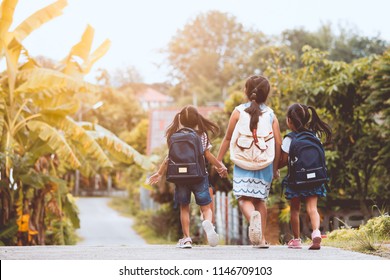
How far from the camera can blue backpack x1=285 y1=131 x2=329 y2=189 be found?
5.88 meters

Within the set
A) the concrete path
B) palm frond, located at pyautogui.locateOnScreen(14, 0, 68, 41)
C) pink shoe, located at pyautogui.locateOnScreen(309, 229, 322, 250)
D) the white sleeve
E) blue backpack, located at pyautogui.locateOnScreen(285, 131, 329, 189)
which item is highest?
palm frond, located at pyautogui.locateOnScreen(14, 0, 68, 41)

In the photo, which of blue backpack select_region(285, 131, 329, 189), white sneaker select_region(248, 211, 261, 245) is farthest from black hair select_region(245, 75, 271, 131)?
white sneaker select_region(248, 211, 261, 245)

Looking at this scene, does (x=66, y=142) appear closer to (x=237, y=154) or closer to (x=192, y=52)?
(x=237, y=154)

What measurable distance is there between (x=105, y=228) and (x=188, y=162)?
19.6 metres

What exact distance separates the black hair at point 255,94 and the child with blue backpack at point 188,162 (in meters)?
0.38

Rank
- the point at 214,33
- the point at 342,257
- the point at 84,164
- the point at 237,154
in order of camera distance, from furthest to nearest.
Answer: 1. the point at 214,33
2. the point at 84,164
3. the point at 237,154
4. the point at 342,257

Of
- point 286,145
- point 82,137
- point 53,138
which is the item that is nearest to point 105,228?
point 82,137

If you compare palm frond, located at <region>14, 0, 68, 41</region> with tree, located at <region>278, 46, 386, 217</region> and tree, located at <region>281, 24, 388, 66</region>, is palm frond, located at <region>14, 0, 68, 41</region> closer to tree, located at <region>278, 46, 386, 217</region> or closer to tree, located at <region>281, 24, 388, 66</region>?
tree, located at <region>278, 46, 386, 217</region>

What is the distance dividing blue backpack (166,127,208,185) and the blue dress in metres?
0.31

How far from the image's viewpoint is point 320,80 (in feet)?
40.3

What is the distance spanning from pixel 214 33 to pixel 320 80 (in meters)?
31.6

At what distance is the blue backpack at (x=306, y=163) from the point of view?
5879 millimetres

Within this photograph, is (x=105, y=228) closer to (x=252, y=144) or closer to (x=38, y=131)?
(x=38, y=131)
